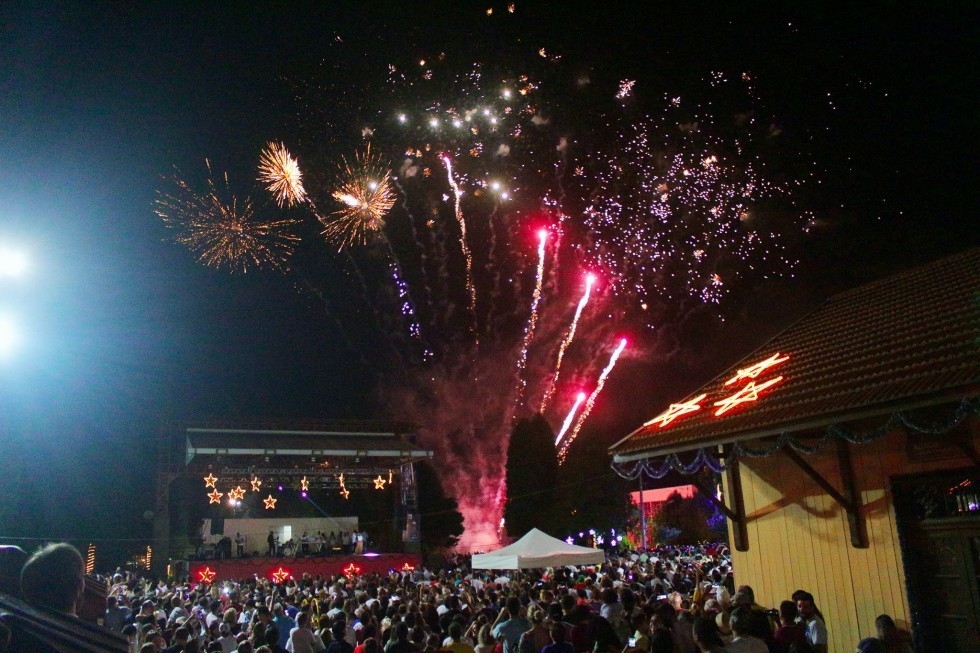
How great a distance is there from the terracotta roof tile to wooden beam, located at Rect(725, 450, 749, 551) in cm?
101

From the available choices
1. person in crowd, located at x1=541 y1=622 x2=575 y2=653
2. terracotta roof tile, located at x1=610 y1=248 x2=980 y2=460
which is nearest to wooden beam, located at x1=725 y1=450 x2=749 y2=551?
terracotta roof tile, located at x1=610 y1=248 x2=980 y2=460

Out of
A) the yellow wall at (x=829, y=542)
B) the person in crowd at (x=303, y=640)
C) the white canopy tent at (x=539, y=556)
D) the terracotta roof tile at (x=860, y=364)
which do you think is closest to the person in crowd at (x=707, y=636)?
the terracotta roof tile at (x=860, y=364)

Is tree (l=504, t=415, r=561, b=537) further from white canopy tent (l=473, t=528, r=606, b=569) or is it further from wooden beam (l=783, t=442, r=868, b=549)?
wooden beam (l=783, t=442, r=868, b=549)

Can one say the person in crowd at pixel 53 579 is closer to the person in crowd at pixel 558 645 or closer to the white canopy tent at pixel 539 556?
the person in crowd at pixel 558 645

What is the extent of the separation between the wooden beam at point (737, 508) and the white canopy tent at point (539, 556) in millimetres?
4303

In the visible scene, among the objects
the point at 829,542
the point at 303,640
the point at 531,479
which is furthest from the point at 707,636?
the point at 531,479

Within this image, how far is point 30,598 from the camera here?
7.87 feet

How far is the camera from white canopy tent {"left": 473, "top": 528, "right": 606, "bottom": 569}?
45.4ft

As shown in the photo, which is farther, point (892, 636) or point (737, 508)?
point (737, 508)

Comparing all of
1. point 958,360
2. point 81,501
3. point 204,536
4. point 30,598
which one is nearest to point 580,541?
point 204,536

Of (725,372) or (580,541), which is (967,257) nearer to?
(725,372)

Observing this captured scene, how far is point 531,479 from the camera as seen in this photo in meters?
41.5

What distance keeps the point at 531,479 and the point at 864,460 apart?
34.1 meters

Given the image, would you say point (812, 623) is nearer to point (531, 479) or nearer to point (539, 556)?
point (539, 556)
